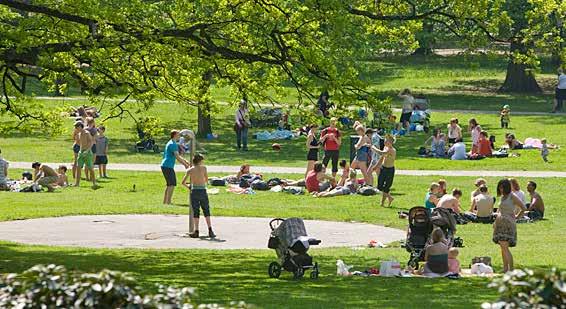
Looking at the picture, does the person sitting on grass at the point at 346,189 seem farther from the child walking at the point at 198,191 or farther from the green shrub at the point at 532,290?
the green shrub at the point at 532,290

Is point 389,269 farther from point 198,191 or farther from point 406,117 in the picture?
point 406,117

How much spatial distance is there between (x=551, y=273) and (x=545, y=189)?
22.9m

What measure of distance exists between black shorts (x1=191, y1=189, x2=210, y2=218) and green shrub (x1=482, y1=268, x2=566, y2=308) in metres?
15.4

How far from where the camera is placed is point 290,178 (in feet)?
109

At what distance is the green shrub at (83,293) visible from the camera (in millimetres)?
8367

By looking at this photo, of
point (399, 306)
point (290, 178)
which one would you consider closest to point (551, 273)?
point (399, 306)

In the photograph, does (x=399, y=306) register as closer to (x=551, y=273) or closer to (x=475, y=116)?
(x=551, y=273)

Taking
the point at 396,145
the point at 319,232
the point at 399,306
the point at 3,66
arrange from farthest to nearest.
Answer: the point at 396,145 → the point at 319,232 → the point at 3,66 → the point at 399,306

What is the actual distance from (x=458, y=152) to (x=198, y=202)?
14.8 m

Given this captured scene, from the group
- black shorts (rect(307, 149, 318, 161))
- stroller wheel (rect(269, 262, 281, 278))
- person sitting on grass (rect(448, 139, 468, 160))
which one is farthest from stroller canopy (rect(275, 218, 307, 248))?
person sitting on grass (rect(448, 139, 468, 160))

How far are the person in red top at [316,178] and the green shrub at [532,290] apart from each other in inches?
865

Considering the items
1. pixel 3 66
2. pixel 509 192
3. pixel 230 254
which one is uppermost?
pixel 3 66

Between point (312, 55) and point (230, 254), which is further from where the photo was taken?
point (230, 254)

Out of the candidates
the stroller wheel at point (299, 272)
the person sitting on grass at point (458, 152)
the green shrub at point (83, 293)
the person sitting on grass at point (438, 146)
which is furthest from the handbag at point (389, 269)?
the person sitting on grass at point (438, 146)
